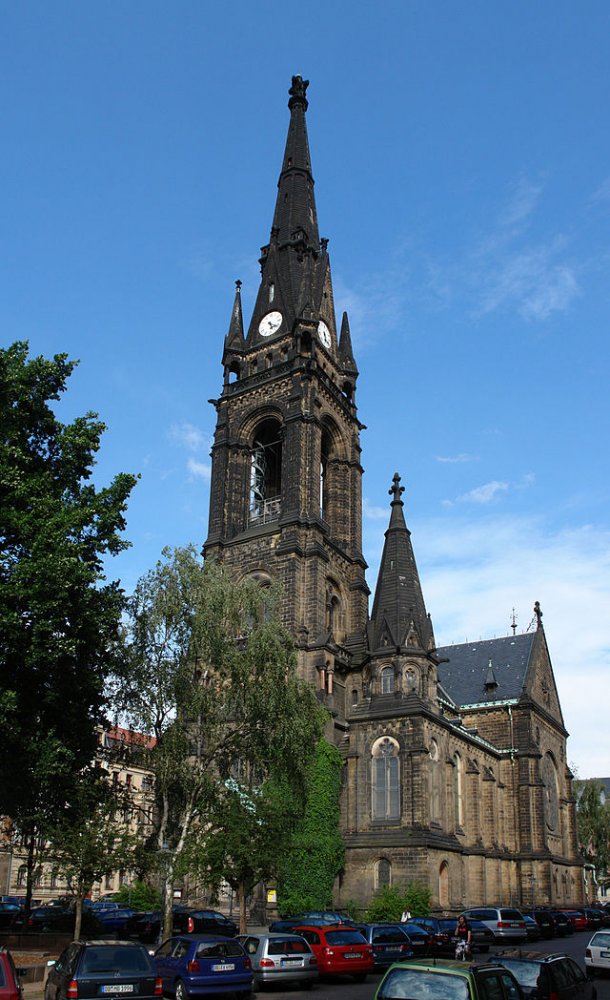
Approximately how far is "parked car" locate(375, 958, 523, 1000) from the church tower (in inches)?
1327

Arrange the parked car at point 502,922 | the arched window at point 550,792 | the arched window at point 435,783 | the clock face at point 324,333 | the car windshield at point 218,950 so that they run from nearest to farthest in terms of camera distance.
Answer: the car windshield at point 218,950
the parked car at point 502,922
the arched window at point 435,783
the clock face at point 324,333
the arched window at point 550,792

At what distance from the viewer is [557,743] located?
67.4 meters

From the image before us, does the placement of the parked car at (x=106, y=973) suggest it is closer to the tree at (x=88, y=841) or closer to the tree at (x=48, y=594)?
the tree at (x=48, y=594)

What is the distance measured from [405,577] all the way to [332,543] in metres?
4.71

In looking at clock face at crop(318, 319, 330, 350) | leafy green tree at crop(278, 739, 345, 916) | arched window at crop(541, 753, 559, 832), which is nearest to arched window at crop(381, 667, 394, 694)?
leafy green tree at crop(278, 739, 345, 916)

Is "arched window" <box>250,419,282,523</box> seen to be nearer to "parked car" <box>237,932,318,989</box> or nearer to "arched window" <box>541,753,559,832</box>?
"arched window" <box>541,753,559,832</box>

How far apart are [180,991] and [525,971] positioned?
6.94m

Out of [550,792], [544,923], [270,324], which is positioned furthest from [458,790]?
[270,324]

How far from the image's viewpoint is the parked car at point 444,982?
10.1 m

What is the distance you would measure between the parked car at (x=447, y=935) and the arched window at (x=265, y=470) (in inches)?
1051

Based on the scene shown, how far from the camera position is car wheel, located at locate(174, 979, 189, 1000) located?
55.5 ft

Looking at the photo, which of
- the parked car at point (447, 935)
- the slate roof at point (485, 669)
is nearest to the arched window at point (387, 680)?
the parked car at point (447, 935)

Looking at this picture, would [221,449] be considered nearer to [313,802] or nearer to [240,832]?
[313,802]

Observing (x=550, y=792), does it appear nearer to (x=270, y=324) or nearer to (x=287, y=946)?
(x=270, y=324)
